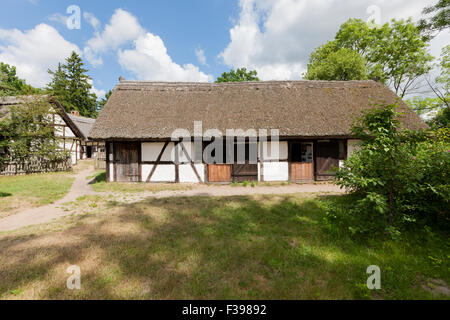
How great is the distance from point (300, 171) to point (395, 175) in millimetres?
6093

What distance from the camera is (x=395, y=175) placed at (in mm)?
3340

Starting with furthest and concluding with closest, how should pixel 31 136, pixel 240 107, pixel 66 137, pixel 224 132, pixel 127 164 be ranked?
pixel 66 137 → pixel 31 136 → pixel 240 107 → pixel 127 164 → pixel 224 132

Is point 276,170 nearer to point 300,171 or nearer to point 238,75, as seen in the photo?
point 300,171

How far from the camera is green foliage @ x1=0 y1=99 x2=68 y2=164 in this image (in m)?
11.8

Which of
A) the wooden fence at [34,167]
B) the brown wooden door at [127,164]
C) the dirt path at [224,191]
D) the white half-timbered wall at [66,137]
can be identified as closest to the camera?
the dirt path at [224,191]

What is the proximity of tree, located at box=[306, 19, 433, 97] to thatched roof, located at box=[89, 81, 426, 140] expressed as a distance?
8.04 metres

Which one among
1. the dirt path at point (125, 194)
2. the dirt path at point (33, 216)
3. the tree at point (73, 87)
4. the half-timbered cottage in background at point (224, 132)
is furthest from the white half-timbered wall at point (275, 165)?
the tree at point (73, 87)

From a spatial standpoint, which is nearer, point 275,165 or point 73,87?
point 275,165

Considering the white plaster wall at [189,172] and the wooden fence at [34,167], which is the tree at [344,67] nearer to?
the white plaster wall at [189,172]

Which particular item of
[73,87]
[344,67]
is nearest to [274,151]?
[344,67]

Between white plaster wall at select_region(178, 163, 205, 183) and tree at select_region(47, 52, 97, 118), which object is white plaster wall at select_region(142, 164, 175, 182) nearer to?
white plaster wall at select_region(178, 163, 205, 183)

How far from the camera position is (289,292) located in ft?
7.70

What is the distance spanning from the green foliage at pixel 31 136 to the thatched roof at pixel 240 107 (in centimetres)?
675

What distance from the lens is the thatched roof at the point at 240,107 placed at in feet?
29.7
